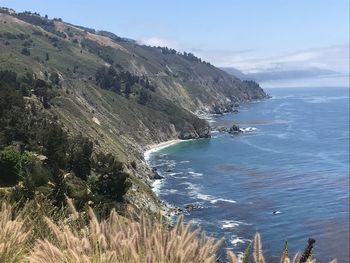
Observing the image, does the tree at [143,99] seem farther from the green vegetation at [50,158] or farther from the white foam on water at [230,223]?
the green vegetation at [50,158]

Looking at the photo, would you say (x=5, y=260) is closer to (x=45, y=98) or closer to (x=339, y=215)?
(x=339, y=215)

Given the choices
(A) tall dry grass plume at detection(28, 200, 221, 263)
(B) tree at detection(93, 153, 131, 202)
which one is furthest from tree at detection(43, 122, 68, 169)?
(A) tall dry grass plume at detection(28, 200, 221, 263)

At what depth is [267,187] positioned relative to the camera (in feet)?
332

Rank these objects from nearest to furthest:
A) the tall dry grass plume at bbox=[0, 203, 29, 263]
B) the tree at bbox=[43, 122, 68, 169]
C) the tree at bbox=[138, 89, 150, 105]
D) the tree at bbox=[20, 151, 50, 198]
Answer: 1. the tall dry grass plume at bbox=[0, 203, 29, 263]
2. the tree at bbox=[20, 151, 50, 198]
3. the tree at bbox=[43, 122, 68, 169]
4. the tree at bbox=[138, 89, 150, 105]

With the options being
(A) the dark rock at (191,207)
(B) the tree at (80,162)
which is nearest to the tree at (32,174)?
(B) the tree at (80,162)

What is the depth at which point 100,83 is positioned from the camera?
623 feet

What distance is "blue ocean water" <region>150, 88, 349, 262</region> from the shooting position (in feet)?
233

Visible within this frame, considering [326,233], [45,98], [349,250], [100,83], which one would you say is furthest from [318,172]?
[100,83]

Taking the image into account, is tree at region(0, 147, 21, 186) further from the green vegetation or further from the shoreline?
the shoreline

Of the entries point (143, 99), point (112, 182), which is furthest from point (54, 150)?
point (143, 99)

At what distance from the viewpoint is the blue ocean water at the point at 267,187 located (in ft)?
233

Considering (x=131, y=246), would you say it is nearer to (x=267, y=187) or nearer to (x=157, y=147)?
(x=267, y=187)

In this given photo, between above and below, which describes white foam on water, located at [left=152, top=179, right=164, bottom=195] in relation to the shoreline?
below

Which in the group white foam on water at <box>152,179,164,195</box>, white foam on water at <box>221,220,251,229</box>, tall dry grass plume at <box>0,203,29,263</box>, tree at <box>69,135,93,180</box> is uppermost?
tall dry grass plume at <box>0,203,29,263</box>
